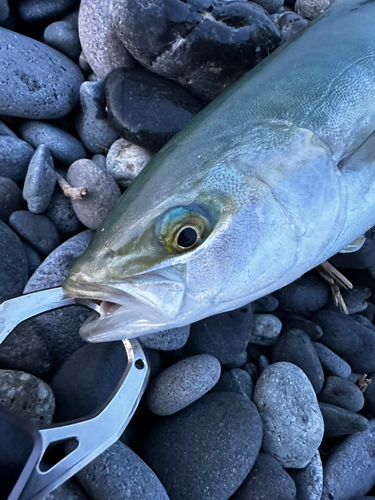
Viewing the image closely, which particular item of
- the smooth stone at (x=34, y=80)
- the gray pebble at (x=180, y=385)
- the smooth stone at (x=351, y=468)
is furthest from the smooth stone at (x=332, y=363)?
the smooth stone at (x=34, y=80)

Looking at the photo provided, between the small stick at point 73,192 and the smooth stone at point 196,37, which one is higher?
the smooth stone at point 196,37

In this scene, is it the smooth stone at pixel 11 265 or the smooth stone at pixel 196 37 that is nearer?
the smooth stone at pixel 11 265

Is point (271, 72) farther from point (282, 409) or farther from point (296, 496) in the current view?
point (296, 496)

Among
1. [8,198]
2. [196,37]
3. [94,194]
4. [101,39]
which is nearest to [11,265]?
[8,198]

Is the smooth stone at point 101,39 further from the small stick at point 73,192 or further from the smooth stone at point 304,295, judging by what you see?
the smooth stone at point 304,295

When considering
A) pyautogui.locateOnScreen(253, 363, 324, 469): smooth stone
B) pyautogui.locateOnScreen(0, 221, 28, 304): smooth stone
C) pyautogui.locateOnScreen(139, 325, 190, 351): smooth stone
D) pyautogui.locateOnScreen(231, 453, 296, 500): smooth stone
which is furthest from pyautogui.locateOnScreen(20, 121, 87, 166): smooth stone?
pyautogui.locateOnScreen(231, 453, 296, 500): smooth stone

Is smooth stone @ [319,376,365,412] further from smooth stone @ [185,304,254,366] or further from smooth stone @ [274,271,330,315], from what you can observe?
smooth stone @ [185,304,254,366]

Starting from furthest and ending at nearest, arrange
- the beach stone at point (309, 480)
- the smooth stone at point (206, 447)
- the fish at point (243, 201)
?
the beach stone at point (309, 480) → the smooth stone at point (206, 447) → the fish at point (243, 201)

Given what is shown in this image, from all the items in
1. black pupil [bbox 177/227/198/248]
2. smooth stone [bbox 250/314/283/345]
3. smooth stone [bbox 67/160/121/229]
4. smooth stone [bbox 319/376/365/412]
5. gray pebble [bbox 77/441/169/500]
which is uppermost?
black pupil [bbox 177/227/198/248]
